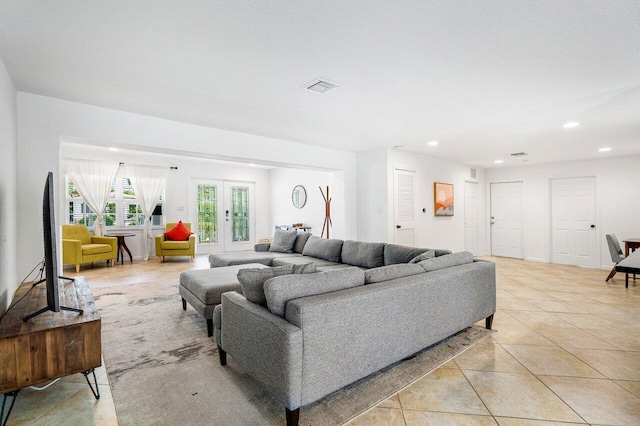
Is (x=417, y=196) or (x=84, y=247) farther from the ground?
(x=417, y=196)

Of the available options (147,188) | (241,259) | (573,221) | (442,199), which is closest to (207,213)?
(147,188)

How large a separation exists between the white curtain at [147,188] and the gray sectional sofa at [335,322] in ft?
19.5

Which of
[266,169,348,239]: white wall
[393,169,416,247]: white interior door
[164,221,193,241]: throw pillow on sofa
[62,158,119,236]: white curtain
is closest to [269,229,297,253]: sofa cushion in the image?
[266,169,348,239]: white wall

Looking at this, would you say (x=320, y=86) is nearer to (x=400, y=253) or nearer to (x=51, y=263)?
(x=400, y=253)

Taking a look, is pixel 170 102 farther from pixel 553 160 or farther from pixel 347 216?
pixel 553 160

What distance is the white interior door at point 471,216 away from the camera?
24.8 feet

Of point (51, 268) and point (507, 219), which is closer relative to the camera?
point (51, 268)

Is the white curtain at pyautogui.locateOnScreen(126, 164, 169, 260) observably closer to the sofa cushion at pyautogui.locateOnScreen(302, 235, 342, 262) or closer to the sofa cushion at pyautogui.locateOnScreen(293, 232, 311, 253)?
the sofa cushion at pyautogui.locateOnScreen(293, 232, 311, 253)

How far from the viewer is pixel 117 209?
7.18 meters

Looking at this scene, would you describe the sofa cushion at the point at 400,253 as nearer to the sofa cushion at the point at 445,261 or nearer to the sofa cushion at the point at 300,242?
the sofa cushion at the point at 445,261

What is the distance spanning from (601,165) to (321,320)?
753 cm

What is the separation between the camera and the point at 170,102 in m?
3.35

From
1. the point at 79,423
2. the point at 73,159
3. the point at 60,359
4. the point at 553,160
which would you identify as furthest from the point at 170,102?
the point at 553,160

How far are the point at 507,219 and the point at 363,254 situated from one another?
5.51 m
